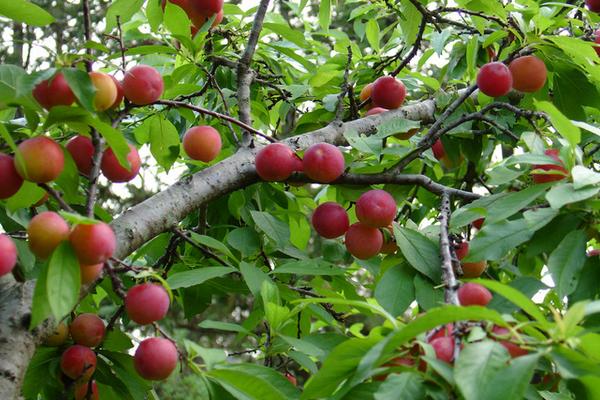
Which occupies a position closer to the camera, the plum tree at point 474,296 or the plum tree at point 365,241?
the plum tree at point 474,296

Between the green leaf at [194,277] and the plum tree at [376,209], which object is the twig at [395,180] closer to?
the plum tree at [376,209]

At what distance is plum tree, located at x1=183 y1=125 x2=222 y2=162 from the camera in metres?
1.52

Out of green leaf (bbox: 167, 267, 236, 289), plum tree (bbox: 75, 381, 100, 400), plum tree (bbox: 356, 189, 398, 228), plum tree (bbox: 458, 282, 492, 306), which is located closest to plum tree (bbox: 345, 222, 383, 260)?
plum tree (bbox: 356, 189, 398, 228)

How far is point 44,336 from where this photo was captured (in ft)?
3.87

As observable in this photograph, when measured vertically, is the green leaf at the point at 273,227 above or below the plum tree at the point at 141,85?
below

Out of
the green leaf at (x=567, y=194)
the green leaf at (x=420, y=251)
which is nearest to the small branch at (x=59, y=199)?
the green leaf at (x=420, y=251)

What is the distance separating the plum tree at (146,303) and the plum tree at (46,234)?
0.15 metres

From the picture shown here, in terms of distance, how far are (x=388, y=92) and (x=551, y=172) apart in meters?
0.67

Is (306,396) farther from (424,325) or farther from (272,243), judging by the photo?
(272,243)

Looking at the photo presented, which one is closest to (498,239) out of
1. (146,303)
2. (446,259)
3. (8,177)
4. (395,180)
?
(446,259)

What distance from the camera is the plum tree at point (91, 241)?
39.5 inches

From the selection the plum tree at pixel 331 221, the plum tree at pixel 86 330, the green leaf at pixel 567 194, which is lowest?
the plum tree at pixel 86 330

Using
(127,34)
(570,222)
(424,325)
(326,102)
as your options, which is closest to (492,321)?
(424,325)

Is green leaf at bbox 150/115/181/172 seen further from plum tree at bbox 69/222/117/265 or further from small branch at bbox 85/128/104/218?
plum tree at bbox 69/222/117/265
